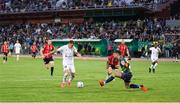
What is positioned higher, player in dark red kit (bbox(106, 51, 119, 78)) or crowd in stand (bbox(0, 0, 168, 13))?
crowd in stand (bbox(0, 0, 168, 13))

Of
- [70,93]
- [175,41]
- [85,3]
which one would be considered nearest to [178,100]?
[70,93]

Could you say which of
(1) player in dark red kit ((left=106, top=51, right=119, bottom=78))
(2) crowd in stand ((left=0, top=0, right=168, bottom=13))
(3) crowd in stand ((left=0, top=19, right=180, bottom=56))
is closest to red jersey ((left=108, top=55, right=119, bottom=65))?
(1) player in dark red kit ((left=106, top=51, right=119, bottom=78))

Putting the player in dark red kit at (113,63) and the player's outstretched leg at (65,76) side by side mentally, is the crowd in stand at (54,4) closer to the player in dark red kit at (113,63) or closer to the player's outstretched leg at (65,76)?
the player in dark red kit at (113,63)

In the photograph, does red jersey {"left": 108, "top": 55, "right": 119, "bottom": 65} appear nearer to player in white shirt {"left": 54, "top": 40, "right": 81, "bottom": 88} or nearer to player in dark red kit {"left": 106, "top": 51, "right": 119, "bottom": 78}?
player in dark red kit {"left": 106, "top": 51, "right": 119, "bottom": 78}

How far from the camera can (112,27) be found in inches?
2886

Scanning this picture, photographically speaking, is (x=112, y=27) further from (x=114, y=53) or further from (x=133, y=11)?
(x=114, y=53)

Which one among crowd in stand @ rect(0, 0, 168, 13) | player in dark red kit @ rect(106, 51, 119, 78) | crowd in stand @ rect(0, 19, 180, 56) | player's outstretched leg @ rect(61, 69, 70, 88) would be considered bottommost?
crowd in stand @ rect(0, 19, 180, 56)

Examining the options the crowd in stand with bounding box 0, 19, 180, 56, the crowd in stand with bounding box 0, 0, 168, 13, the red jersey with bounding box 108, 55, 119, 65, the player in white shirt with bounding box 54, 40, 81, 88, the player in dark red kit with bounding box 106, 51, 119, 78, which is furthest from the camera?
the crowd in stand with bounding box 0, 0, 168, 13

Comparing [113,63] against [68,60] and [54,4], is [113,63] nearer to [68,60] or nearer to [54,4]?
[68,60]

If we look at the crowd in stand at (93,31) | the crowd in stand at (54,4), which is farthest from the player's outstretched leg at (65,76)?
the crowd in stand at (54,4)

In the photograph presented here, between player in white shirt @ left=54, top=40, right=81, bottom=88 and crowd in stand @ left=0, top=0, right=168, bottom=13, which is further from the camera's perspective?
crowd in stand @ left=0, top=0, right=168, bottom=13

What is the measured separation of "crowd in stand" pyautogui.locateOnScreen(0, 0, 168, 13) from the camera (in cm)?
7519

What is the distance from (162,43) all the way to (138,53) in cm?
356

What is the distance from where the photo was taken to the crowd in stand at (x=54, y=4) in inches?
2960
